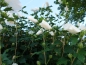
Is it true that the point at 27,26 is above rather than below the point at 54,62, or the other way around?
above

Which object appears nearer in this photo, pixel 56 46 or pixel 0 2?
pixel 0 2

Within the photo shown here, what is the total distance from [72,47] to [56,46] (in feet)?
0.42

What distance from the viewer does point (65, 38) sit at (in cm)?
203

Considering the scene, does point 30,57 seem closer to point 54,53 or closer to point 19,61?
point 19,61

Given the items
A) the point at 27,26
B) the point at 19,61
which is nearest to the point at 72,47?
the point at 19,61

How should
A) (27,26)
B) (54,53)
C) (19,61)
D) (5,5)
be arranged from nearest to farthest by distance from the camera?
(5,5) → (54,53) → (19,61) → (27,26)

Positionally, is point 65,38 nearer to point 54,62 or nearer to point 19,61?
point 54,62

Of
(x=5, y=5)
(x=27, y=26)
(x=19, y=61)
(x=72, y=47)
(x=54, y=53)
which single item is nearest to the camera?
(x=5, y=5)


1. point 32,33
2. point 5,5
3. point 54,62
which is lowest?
point 54,62

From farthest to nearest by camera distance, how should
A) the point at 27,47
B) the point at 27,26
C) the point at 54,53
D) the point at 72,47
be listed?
the point at 27,26
the point at 27,47
the point at 54,53
the point at 72,47

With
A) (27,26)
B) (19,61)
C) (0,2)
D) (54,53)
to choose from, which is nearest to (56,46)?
(54,53)

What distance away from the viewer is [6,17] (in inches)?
68.2

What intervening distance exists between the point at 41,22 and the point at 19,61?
0.45 metres

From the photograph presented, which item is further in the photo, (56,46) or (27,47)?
(27,47)
